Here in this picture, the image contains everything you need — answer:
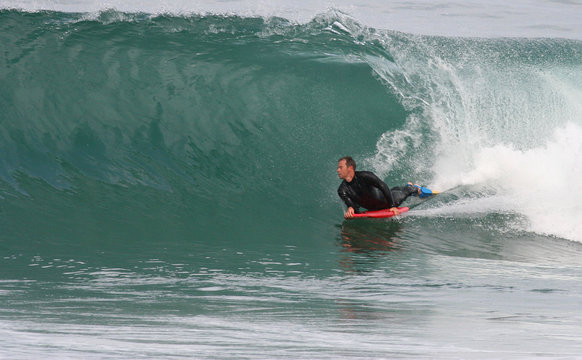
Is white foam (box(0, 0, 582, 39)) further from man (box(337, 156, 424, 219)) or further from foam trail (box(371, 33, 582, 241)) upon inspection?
man (box(337, 156, 424, 219))

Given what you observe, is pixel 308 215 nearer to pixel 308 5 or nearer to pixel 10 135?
pixel 10 135

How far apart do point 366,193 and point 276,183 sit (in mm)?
1809

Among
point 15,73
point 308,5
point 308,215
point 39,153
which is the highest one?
point 308,5

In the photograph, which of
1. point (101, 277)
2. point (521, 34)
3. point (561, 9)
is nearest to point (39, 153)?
point (101, 277)

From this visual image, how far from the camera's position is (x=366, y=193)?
28.0 ft

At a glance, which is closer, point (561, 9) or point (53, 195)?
point (53, 195)

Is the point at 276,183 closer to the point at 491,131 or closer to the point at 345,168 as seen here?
the point at 345,168

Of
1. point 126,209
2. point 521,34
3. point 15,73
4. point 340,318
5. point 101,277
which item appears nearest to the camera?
point 340,318

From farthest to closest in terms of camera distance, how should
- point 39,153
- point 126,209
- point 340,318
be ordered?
1. point 39,153
2. point 126,209
3. point 340,318

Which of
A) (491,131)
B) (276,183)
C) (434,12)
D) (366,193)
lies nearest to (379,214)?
(366,193)

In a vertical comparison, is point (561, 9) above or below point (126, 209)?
above

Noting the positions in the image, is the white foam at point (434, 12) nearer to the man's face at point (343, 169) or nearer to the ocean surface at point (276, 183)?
the ocean surface at point (276, 183)

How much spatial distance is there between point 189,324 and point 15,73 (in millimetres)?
8387

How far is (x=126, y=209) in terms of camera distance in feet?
27.8
